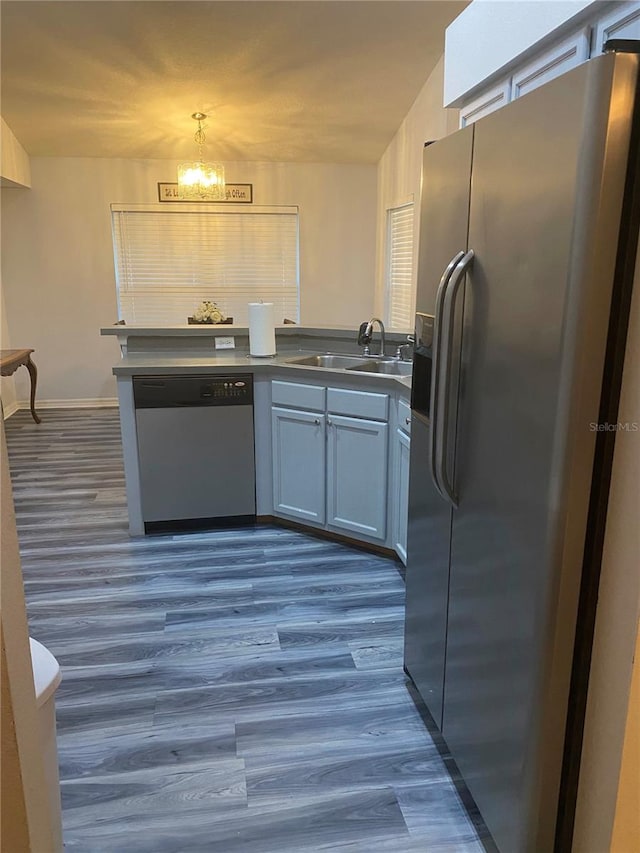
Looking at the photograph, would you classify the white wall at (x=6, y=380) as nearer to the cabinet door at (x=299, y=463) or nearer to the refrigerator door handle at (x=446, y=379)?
the cabinet door at (x=299, y=463)

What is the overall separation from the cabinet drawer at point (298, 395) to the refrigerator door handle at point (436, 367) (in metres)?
1.49

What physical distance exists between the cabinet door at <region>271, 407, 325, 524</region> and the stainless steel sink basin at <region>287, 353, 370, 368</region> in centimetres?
41

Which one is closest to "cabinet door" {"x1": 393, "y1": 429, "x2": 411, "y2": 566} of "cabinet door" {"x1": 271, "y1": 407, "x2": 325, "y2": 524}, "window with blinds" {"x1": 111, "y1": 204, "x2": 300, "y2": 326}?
"cabinet door" {"x1": 271, "y1": 407, "x2": 325, "y2": 524}

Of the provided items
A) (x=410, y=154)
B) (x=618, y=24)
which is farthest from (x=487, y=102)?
(x=410, y=154)

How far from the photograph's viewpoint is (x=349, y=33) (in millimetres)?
3953

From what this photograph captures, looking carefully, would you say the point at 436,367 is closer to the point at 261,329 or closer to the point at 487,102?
the point at 487,102

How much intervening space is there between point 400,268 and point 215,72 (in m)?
2.41

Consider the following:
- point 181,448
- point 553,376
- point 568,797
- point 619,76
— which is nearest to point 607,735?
point 568,797

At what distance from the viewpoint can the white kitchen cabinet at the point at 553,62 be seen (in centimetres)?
133

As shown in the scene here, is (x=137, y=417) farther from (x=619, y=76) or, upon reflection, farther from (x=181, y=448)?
(x=619, y=76)

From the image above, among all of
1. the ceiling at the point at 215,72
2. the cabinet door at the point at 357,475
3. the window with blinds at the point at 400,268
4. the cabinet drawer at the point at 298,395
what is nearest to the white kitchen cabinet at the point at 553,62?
the cabinet door at the point at 357,475

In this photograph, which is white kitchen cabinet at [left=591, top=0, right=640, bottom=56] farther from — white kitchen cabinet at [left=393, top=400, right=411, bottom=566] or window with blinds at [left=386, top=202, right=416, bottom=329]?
window with blinds at [left=386, top=202, right=416, bottom=329]

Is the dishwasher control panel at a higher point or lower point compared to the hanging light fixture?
lower

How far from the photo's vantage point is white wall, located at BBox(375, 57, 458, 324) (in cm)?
436
